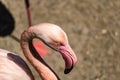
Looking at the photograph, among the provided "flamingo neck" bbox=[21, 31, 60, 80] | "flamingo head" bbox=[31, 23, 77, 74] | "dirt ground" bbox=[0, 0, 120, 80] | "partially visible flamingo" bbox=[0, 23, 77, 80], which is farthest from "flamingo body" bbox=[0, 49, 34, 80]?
"dirt ground" bbox=[0, 0, 120, 80]

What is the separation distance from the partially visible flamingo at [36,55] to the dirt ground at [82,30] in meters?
1.02

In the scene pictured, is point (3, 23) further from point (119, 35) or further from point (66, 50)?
point (66, 50)

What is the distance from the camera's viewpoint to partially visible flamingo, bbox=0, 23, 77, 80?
3246 millimetres

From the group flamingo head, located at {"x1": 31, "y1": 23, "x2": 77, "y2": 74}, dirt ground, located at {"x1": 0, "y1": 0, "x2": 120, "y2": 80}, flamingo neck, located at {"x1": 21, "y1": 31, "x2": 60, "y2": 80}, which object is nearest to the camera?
flamingo head, located at {"x1": 31, "y1": 23, "x2": 77, "y2": 74}

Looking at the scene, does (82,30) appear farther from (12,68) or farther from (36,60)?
(12,68)

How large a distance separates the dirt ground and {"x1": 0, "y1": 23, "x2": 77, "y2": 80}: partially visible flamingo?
3.33ft

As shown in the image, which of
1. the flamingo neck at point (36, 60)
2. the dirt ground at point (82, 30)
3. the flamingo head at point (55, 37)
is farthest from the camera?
the dirt ground at point (82, 30)

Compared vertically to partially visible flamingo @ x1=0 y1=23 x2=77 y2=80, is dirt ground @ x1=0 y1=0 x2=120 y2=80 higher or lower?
lower

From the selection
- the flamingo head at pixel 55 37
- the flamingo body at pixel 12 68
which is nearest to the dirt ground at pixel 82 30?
the flamingo body at pixel 12 68

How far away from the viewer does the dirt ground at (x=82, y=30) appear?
4781 mm

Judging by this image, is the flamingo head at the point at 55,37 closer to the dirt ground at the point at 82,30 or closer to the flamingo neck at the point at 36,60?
the flamingo neck at the point at 36,60

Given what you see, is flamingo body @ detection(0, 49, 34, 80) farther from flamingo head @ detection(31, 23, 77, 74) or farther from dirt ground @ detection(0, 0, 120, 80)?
dirt ground @ detection(0, 0, 120, 80)

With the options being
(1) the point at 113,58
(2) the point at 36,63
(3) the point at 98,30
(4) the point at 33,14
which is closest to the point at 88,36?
(3) the point at 98,30

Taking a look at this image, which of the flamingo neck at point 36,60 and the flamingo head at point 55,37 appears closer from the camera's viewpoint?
the flamingo head at point 55,37
